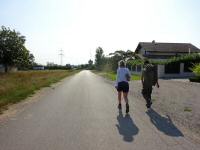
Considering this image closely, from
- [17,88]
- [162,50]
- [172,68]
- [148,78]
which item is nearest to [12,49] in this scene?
[162,50]

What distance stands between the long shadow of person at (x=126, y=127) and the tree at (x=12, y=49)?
221 ft

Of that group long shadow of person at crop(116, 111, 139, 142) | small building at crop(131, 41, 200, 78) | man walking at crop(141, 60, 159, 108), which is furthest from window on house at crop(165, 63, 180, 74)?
long shadow of person at crop(116, 111, 139, 142)

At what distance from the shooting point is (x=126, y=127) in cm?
809

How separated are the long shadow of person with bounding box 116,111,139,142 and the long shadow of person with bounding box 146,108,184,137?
2.10ft

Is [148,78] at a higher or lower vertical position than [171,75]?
higher

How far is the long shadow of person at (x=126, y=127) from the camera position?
7.03m

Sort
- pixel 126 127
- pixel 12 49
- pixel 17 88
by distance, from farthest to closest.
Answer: pixel 12 49, pixel 17 88, pixel 126 127

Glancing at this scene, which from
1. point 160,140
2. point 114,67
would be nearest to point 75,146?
point 160,140

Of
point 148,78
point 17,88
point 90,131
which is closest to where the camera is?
point 90,131

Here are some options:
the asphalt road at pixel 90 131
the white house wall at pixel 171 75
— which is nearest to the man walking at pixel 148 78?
the asphalt road at pixel 90 131

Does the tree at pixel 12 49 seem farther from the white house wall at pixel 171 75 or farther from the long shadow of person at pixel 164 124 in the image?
the long shadow of person at pixel 164 124

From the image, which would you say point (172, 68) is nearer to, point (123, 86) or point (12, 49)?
point (123, 86)

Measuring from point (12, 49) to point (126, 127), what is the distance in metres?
69.6

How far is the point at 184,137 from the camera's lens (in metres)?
7.01
